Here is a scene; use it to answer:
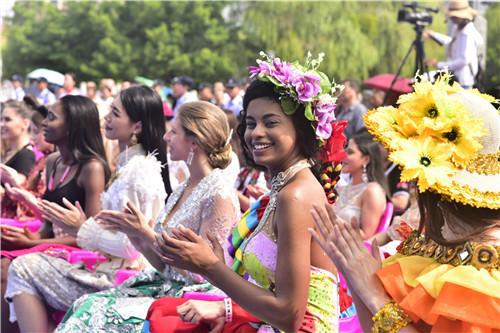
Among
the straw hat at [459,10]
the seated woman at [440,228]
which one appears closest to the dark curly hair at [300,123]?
the seated woman at [440,228]

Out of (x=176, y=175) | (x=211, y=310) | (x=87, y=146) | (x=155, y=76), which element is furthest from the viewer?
(x=155, y=76)

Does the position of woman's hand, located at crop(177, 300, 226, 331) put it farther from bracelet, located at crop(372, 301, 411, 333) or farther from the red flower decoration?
bracelet, located at crop(372, 301, 411, 333)

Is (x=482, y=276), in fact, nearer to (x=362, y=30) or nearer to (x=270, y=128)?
(x=270, y=128)

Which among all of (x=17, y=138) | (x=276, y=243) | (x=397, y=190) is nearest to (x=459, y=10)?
(x=397, y=190)

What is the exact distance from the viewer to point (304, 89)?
3.19 m

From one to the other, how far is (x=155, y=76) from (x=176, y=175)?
34.6 meters

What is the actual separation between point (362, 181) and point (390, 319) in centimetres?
388

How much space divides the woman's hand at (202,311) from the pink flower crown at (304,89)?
77 centimetres

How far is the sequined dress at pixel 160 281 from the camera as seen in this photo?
3977 millimetres

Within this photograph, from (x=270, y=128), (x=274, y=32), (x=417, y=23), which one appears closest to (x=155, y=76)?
(x=274, y=32)

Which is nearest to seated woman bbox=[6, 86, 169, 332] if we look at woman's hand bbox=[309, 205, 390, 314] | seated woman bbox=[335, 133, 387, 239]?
seated woman bbox=[335, 133, 387, 239]

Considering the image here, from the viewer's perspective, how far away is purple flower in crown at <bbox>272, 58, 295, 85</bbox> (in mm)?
3188

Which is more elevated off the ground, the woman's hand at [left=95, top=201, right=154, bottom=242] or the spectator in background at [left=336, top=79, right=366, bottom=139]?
the woman's hand at [left=95, top=201, right=154, bottom=242]

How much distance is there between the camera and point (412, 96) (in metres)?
2.38
